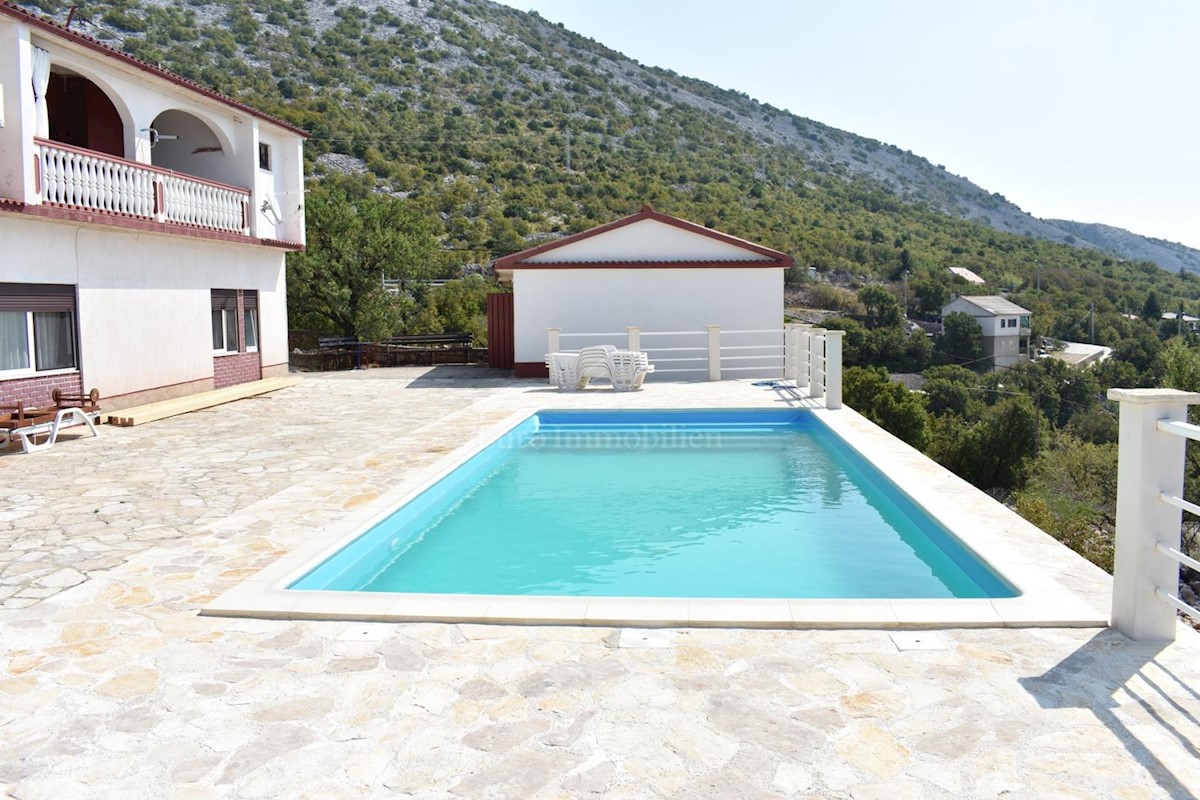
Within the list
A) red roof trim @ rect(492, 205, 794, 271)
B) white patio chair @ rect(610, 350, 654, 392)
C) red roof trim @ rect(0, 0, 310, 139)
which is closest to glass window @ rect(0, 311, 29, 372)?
red roof trim @ rect(0, 0, 310, 139)

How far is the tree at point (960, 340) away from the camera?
180 ft

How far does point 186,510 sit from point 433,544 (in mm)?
1919

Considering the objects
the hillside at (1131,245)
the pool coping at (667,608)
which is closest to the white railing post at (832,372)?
the pool coping at (667,608)

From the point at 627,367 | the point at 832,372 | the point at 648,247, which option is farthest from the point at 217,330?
the point at 832,372

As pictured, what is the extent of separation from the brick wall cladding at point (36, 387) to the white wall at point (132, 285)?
0.79 ft

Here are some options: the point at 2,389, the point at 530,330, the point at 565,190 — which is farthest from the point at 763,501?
the point at 565,190

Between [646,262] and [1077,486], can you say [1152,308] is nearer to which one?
[1077,486]

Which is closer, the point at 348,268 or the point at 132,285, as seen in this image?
the point at 132,285

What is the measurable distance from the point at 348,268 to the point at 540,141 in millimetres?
33467

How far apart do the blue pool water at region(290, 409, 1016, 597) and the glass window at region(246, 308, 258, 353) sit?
810 centimetres

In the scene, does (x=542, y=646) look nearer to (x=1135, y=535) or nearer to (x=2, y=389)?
(x=1135, y=535)

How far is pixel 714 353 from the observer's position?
17.9 metres

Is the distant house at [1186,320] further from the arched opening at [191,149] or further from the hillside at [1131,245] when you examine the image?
the arched opening at [191,149]

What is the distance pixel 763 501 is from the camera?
8844mm
